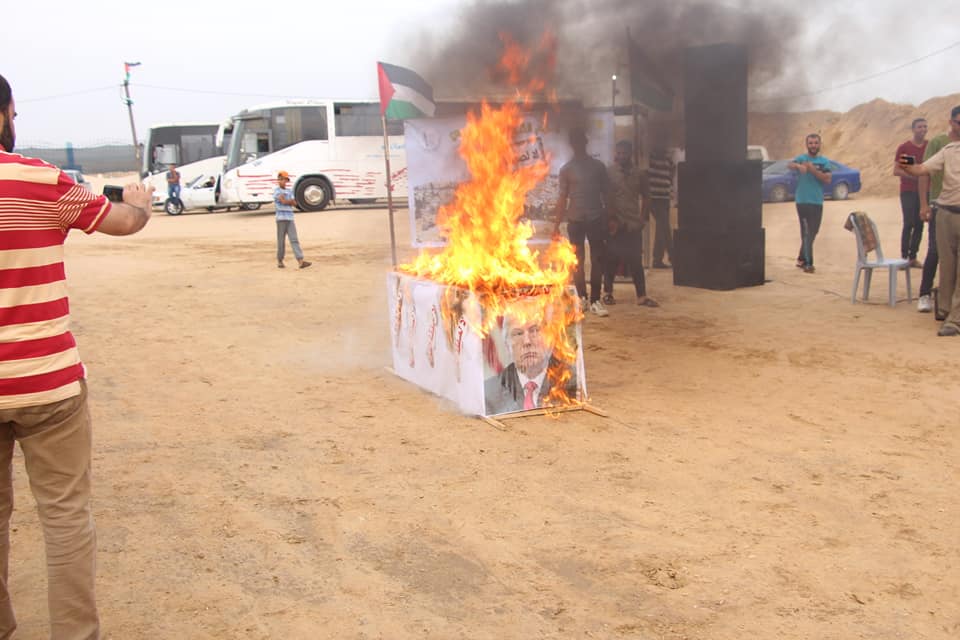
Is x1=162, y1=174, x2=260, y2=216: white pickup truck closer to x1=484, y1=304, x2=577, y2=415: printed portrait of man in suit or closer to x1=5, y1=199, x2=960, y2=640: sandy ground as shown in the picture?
x1=5, y1=199, x2=960, y2=640: sandy ground

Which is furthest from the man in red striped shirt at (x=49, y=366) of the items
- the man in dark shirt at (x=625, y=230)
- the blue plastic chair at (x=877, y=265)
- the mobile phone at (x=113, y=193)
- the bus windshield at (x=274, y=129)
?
the bus windshield at (x=274, y=129)

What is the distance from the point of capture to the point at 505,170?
7066mm

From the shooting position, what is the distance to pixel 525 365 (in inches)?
227

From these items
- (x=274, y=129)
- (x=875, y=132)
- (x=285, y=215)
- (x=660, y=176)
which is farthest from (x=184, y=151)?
(x=875, y=132)

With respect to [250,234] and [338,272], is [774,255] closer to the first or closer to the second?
[338,272]

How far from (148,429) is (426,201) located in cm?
383

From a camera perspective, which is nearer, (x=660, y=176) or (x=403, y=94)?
(x=403, y=94)

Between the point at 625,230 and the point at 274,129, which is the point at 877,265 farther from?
the point at 274,129

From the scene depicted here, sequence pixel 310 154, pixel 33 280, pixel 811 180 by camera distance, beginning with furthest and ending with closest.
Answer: pixel 310 154
pixel 811 180
pixel 33 280

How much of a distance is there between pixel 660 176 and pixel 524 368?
23.7ft

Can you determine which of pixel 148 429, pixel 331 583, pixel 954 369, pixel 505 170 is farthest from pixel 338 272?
pixel 331 583

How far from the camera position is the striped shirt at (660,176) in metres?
12.2

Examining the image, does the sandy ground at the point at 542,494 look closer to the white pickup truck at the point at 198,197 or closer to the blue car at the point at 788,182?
the blue car at the point at 788,182

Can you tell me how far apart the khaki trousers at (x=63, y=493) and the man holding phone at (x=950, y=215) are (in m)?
7.29
